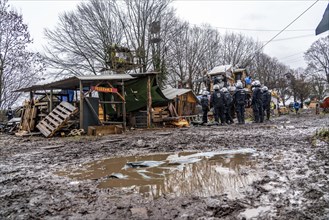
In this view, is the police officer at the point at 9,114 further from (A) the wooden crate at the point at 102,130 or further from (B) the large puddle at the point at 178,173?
(B) the large puddle at the point at 178,173

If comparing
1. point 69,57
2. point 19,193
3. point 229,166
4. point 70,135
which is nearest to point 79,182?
point 19,193

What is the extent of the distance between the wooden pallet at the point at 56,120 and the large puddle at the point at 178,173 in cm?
690

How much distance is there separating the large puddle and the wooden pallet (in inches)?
272

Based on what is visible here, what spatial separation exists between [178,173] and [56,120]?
366 inches

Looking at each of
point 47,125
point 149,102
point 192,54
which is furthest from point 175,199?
point 192,54

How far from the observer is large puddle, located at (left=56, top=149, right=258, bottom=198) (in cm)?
323

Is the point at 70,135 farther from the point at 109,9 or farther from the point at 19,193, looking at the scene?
the point at 109,9

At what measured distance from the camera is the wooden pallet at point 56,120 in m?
11.5

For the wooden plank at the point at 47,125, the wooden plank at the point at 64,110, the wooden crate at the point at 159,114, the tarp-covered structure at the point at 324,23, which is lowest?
the wooden plank at the point at 47,125

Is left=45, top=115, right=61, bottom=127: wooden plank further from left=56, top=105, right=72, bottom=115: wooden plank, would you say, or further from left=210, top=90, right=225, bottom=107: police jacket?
left=210, top=90, right=225, bottom=107: police jacket

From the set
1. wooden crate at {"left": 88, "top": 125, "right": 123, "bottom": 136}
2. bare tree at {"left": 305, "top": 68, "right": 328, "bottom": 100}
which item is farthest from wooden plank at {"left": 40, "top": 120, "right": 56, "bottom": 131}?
bare tree at {"left": 305, "top": 68, "right": 328, "bottom": 100}

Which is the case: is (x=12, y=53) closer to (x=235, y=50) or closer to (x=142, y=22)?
(x=142, y=22)

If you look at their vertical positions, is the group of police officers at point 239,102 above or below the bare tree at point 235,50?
below

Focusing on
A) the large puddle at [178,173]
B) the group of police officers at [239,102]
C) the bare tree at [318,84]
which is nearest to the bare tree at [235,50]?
the bare tree at [318,84]
